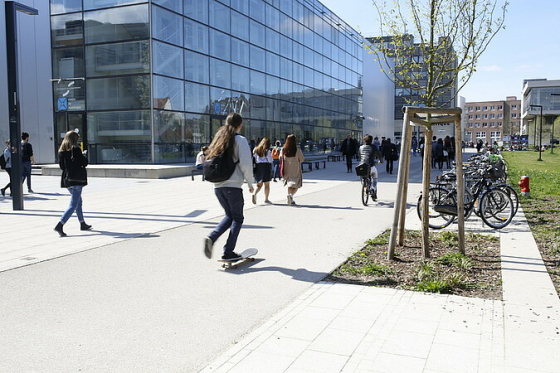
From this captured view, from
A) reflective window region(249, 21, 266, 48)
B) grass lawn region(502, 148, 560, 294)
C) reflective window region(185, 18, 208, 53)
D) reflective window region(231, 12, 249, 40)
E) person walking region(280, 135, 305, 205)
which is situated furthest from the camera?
reflective window region(249, 21, 266, 48)

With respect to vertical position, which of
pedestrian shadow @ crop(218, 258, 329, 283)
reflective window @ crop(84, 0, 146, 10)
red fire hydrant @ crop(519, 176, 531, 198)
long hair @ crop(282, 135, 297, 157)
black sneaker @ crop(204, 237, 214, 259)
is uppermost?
reflective window @ crop(84, 0, 146, 10)

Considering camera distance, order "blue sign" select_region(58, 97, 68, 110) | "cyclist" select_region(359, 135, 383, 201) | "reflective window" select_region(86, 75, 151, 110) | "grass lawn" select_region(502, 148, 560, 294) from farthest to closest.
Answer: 1. "blue sign" select_region(58, 97, 68, 110)
2. "reflective window" select_region(86, 75, 151, 110)
3. "cyclist" select_region(359, 135, 383, 201)
4. "grass lawn" select_region(502, 148, 560, 294)

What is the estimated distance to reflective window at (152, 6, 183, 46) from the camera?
80.5 feet

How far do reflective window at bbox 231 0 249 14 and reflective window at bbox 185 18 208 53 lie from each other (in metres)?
3.68

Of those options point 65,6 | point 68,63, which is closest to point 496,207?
point 68,63

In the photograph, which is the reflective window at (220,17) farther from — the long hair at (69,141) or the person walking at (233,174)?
the person walking at (233,174)

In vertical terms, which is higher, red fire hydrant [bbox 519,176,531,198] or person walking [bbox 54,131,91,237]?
person walking [bbox 54,131,91,237]

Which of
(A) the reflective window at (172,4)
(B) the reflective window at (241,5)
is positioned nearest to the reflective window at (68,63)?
(A) the reflective window at (172,4)

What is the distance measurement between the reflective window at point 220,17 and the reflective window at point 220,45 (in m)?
0.37

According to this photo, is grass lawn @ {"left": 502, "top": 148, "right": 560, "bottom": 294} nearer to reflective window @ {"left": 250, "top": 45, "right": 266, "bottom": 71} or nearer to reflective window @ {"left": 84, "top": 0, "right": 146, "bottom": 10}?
reflective window @ {"left": 84, "top": 0, "right": 146, "bottom": 10}

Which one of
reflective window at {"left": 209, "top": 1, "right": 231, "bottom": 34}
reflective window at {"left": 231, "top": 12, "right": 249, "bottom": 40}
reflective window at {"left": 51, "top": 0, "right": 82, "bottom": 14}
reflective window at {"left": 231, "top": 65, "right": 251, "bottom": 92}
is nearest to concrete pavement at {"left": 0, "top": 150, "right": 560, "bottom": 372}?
reflective window at {"left": 51, "top": 0, "right": 82, "bottom": 14}

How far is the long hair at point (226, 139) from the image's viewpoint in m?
5.87

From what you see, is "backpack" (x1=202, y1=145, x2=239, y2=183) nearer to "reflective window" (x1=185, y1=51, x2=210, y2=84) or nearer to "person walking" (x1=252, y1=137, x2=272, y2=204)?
"person walking" (x1=252, y1=137, x2=272, y2=204)

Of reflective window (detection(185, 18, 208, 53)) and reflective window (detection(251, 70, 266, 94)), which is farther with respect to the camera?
reflective window (detection(251, 70, 266, 94))
